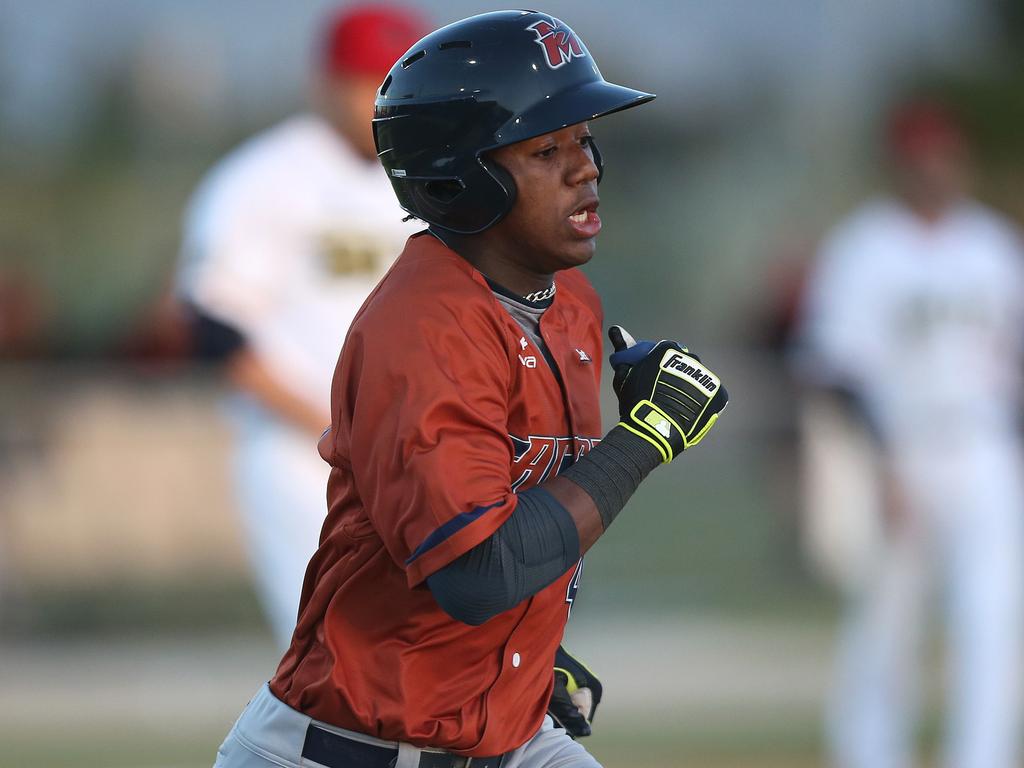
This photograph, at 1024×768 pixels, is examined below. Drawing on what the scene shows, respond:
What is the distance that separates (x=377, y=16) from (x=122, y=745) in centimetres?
379

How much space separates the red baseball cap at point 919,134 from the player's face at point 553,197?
4372mm

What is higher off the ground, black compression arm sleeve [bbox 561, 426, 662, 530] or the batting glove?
black compression arm sleeve [bbox 561, 426, 662, 530]

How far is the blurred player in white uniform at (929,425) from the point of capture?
6891 millimetres

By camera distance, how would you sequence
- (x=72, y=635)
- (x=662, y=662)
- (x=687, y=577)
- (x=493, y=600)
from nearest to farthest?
(x=493, y=600) < (x=662, y=662) < (x=72, y=635) < (x=687, y=577)

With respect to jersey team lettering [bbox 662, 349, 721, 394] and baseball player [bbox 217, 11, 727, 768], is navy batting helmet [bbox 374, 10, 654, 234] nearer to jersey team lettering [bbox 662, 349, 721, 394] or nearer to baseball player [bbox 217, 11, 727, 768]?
baseball player [bbox 217, 11, 727, 768]

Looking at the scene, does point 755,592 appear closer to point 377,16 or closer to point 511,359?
point 377,16

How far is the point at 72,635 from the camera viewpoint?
9969 mm

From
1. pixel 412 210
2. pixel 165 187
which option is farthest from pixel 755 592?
pixel 165 187

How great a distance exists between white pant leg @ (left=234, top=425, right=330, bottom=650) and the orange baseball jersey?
1.85 metres

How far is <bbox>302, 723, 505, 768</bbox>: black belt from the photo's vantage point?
9.89ft

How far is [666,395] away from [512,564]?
462 millimetres

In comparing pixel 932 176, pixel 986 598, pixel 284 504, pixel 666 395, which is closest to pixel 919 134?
pixel 932 176

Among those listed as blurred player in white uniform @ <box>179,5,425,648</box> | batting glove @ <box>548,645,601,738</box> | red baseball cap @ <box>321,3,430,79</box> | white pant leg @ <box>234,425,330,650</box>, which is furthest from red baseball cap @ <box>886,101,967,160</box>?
batting glove @ <box>548,645,601,738</box>

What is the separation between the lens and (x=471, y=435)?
110 inches
